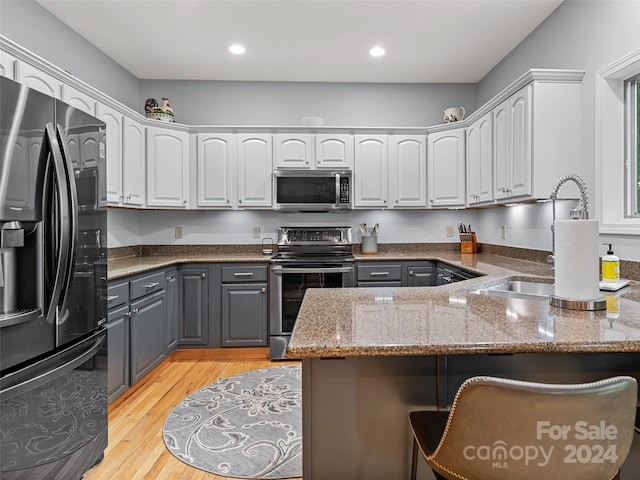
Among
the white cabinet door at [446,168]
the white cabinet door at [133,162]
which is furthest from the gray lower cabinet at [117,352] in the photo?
the white cabinet door at [446,168]

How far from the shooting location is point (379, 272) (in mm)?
3547

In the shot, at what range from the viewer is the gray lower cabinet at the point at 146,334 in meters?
2.74

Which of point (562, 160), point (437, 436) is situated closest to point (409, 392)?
point (437, 436)

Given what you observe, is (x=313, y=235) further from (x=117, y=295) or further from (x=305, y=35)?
(x=117, y=295)

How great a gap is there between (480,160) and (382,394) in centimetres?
276

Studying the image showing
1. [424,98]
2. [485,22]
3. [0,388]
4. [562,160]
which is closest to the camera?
[0,388]

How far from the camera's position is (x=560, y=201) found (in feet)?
8.84

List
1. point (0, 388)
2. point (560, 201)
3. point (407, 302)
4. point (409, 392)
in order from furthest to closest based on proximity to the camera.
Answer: point (560, 201)
point (407, 302)
point (0, 388)
point (409, 392)

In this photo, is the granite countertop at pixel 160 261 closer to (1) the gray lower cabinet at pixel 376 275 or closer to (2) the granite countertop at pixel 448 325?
(1) the gray lower cabinet at pixel 376 275

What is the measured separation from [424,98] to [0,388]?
4171 millimetres

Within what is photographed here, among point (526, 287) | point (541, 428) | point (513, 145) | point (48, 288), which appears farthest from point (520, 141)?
point (48, 288)

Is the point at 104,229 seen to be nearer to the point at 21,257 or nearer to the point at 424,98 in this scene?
the point at 21,257

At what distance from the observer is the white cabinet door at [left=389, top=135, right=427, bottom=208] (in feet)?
12.7

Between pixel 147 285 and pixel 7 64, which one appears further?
pixel 147 285
